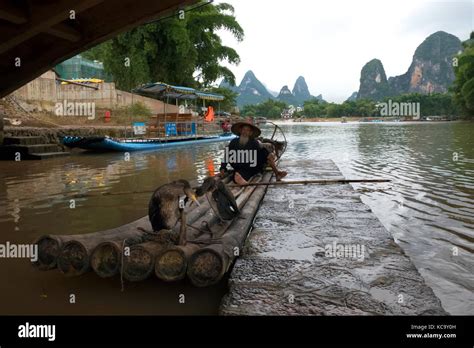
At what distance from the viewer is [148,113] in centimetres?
2845

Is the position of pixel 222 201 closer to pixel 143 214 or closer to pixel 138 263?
pixel 138 263

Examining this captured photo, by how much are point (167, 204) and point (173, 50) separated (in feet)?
101

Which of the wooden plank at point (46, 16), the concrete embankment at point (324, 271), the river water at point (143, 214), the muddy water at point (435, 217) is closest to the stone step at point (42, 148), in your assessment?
the river water at point (143, 214)

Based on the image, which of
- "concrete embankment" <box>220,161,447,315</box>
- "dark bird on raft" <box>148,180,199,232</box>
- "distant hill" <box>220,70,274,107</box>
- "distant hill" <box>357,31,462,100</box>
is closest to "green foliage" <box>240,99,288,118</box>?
"distant hill" <box>357,31,462,100</box>

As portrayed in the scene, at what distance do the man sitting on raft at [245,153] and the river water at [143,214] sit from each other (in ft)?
5.95

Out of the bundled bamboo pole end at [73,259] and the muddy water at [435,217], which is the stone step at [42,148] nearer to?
the muddy water at [435,217]

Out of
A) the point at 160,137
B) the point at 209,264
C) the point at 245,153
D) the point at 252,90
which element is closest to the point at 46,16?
the point at 245,153

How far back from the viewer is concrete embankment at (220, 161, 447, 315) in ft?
9.26

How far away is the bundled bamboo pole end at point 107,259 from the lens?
10.8 feet

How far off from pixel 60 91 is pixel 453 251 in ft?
79.7

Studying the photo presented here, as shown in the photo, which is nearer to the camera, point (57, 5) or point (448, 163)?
point (57, 5)
